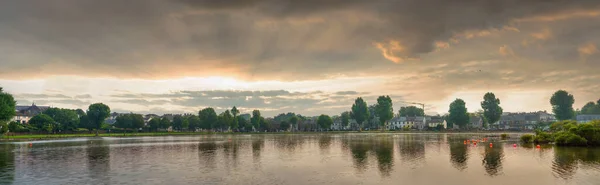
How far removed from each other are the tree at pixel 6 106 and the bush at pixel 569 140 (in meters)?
146

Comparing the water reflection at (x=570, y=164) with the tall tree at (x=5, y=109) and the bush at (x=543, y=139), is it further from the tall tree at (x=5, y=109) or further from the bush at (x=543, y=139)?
the tall tree at (x=5, y=109)

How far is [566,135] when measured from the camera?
71062 millimetres

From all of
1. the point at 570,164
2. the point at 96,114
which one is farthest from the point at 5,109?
the point at 570,164

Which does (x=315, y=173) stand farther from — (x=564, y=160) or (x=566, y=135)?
(x=566, y=135)

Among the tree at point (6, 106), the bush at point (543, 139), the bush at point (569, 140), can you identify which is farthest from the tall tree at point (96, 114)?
the bush at point (569, 140)

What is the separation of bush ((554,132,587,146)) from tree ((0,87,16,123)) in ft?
480

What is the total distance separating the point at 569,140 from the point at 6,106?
487ft

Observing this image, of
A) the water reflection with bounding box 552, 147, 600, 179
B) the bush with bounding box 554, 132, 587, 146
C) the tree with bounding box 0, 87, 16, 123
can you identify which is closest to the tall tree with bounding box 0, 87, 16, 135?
the tree with bounding box 0, 87, 16, 123

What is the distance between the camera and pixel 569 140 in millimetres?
69750

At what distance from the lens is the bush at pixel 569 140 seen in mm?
68312

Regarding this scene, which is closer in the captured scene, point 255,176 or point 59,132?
point 255,176

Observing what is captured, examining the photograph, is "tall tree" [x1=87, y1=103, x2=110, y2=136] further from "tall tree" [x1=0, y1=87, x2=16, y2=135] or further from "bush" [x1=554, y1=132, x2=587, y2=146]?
"bush" [x1=554, y1=132, x2=587, y2=146]

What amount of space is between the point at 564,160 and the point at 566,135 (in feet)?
→ 96.1

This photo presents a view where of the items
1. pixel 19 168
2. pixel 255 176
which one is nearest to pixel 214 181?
pixel 255 176
